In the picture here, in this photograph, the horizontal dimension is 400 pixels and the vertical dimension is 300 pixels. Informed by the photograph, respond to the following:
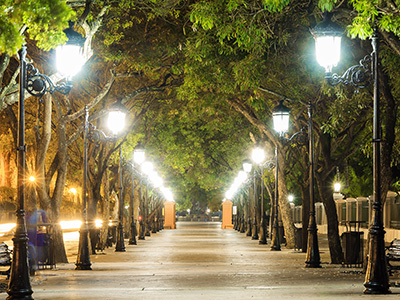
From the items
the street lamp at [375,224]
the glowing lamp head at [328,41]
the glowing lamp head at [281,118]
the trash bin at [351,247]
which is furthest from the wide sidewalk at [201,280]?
the glowing lamp head at [328,41]

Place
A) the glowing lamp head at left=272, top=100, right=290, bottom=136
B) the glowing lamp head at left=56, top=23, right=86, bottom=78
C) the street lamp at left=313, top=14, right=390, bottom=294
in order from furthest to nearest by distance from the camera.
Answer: the glowing lamp head at left=272, top=100, right=290, bottom=136 → the glowing lamp head at left=56, top=23, right=86, bottom=78 → the street lamp at left=313, top=14, right=390, bottom=294

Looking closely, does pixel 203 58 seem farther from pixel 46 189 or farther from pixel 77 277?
pixel 77 277

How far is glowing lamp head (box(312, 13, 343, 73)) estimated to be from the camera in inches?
613

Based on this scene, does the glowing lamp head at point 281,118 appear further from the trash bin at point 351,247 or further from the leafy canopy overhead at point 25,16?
the leafy canopy overhead at point 25,16

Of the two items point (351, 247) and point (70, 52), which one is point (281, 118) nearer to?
point (351, 247)

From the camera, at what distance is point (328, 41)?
51.2 feet

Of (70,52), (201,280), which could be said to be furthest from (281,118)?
(70,52)

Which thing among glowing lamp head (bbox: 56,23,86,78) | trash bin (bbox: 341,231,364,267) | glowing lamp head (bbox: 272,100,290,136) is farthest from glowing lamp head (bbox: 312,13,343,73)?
glowing lamp head (bbox: 272,100,290,136)

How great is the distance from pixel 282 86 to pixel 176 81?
6528 mm

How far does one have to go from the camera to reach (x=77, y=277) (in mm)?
18922

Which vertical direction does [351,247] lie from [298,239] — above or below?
above

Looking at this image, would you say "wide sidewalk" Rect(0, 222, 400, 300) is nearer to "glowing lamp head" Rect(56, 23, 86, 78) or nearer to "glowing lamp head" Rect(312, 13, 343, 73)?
"glowing lamp head" Rect(312, 13, 343, 73)

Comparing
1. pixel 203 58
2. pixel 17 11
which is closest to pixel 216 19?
pixel 203 58

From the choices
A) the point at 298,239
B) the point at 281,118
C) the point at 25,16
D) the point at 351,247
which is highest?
the point at 25,16
